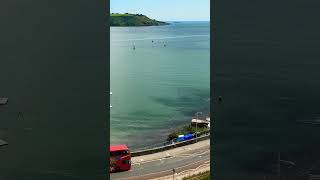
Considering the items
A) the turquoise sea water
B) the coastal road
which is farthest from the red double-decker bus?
the turquoise sea water

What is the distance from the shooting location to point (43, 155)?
107 inches

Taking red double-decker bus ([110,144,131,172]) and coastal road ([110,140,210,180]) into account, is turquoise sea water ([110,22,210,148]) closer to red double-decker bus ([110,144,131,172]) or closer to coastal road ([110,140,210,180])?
coastal road ([110,140,210,180])

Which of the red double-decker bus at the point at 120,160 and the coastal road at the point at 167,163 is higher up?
the red double-decker bus at the point at 120,160

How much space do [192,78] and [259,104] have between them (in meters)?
28.4

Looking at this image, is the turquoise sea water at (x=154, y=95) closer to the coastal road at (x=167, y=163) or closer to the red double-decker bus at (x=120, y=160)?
the coastal road at (x=167, y=163)

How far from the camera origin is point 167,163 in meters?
11.3

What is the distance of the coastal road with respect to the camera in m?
10.3

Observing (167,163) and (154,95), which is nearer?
(167,163)

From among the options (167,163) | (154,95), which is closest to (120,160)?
(167,163)

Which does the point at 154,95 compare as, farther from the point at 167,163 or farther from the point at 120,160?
the point at 120,160

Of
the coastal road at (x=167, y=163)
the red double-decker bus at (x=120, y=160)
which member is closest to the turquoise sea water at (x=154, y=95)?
the coastal road at (x=167, y=163)

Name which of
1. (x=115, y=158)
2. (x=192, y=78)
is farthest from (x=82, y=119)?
(x=192, y=78)

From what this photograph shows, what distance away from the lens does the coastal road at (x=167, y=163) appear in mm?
10273

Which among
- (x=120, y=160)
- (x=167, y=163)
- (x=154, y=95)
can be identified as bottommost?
(x=167, y=163)
